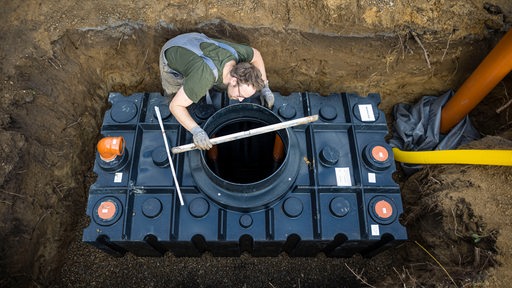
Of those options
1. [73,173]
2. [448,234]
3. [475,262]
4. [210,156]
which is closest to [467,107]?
[448,234]

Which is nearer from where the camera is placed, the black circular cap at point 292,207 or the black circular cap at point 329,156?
the black circular cap at point 292,207

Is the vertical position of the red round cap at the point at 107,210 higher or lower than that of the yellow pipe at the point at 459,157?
lower

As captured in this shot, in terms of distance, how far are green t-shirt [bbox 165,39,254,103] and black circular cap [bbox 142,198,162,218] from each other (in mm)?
963

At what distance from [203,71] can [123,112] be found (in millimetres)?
1125

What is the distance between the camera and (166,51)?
3332mm

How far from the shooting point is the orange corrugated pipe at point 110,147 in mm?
3207

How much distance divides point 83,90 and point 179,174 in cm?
182

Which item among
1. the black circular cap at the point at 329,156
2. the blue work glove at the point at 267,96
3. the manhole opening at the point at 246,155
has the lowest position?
the black circular cap at the point at 329,156

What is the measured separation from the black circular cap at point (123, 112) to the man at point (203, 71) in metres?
0.57

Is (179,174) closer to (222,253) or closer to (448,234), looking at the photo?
(222,253)

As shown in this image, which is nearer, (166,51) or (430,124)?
(166,51)

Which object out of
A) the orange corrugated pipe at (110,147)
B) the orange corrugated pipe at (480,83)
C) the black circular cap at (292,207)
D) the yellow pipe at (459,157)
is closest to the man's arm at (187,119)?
the orange corrugated pipe at (110,147)

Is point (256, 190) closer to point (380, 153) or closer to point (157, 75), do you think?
point (380, 153)

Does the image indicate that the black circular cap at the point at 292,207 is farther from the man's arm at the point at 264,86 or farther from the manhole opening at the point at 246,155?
the man's arm at the point at 264,86
